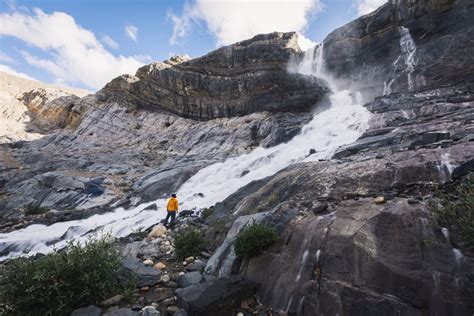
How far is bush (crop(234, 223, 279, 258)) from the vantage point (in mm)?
7016

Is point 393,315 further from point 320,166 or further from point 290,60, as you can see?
point 290,60

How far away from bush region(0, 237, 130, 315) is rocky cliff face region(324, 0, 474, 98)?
25.9 metres

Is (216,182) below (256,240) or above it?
below

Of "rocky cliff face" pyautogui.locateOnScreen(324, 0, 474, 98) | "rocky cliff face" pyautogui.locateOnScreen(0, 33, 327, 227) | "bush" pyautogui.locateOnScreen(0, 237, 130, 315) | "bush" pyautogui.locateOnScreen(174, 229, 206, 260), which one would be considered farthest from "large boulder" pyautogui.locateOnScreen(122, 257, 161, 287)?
"rocky cliff face" pyautogui.locateOnScreen(324, 0, 474, 98)

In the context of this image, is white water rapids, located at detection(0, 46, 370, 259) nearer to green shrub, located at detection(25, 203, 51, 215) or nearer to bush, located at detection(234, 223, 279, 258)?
green shrub, located at detection(25, 203, 51, 215)

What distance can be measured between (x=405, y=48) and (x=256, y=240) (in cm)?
3011

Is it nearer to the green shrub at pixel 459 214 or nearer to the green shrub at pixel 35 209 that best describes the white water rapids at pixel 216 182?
the green shrub at pixel 35 209

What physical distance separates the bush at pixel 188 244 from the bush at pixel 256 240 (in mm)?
1950

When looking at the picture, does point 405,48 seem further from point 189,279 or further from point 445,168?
point 189,279

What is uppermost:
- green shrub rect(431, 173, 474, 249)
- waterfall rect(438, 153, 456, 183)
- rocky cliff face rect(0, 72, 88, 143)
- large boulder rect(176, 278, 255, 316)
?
rocky cliff face rect(0, 72, 88, 143)

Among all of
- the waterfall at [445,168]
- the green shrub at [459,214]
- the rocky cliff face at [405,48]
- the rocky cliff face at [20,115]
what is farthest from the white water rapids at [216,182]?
the rocky cliff face at [20,115]

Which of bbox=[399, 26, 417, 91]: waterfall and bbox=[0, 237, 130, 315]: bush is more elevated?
bbox=[399, 26, 417, 91]: waterfall

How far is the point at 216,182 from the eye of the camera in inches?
794

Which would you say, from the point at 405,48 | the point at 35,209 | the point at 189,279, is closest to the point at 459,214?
the point at 189,279
